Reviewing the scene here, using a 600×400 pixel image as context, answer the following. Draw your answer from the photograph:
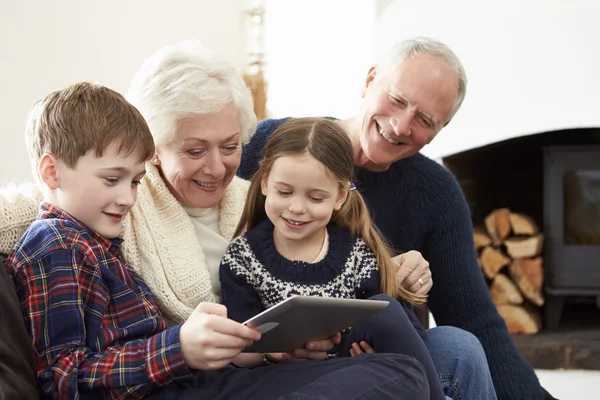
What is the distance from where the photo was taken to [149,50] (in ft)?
11.3

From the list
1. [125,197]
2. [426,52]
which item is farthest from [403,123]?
[125,197]

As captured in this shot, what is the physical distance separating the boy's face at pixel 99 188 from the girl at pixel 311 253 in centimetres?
30

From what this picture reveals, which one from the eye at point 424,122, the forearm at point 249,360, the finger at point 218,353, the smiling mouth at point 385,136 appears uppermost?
the eye at point 424,122

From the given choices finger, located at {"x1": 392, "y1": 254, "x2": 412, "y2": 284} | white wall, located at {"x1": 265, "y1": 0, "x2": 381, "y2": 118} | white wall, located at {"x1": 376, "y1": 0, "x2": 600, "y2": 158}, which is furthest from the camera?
white wall, located at {"x1": 265, "y1": 0, "x2": 381, "y2": 118}

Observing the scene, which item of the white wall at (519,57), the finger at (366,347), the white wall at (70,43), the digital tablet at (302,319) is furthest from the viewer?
the white wall at (519,57)

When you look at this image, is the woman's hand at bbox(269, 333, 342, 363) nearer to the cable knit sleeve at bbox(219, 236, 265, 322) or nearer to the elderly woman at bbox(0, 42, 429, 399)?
the elderly woman at bbox(0, 42, 429, 399)

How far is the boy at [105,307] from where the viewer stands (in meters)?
→ 1.37

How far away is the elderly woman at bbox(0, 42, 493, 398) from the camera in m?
1.67

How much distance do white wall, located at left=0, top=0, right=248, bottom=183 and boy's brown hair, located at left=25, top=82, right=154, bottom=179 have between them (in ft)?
4.72

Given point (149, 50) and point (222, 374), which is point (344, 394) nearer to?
point (222, 374)

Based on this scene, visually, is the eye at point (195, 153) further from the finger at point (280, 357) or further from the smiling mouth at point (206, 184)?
the finger at point (280, 357)

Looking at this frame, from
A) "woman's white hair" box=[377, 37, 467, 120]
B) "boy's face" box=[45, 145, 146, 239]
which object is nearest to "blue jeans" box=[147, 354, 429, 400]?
"boy's face" box=[45, 145, 146, 239]

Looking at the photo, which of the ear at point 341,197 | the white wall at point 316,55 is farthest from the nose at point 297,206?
the white wall at point 316,55

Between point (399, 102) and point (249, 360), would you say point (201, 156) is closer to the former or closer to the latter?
point (249, 360)
